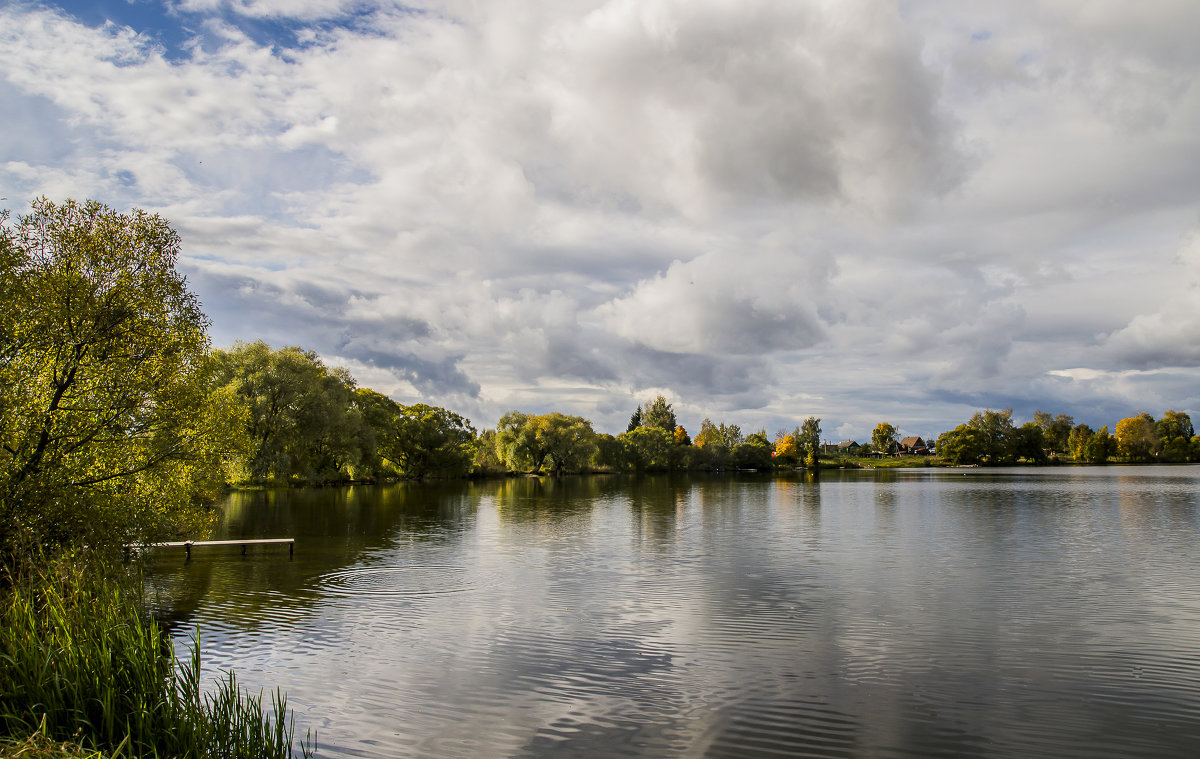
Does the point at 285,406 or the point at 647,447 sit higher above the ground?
the point at 285,406

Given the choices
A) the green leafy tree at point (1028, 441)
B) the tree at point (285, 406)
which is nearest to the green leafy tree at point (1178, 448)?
the green leafy tree at point (1028, 441)

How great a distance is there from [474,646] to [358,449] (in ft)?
222

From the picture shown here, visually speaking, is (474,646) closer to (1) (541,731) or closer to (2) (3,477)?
(1) (541,731)

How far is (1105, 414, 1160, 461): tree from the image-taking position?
163 meters

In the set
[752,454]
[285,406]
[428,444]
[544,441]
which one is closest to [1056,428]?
[752,454]

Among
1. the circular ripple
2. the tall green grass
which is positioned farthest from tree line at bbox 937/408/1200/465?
the tall green grass

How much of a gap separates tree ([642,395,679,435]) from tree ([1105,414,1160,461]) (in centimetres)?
10268

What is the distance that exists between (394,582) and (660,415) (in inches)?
6027

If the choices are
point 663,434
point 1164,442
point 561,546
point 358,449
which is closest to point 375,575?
point 561,546

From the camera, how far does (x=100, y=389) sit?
738 inches

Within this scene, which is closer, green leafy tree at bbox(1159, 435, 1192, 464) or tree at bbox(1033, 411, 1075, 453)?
green leafy tree at bbox(1159, 435, 1192, 464)

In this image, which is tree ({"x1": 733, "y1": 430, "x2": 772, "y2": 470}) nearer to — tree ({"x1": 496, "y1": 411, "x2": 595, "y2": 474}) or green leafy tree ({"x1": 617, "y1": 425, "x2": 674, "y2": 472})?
green leafy tree ({"x1": 617, "y1": 425, "x2": 674, "y2": 472})

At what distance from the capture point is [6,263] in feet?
57.0

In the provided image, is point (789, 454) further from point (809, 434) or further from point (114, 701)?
point (114, 701)
